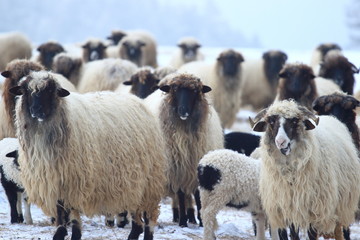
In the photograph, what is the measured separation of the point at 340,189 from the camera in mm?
8586

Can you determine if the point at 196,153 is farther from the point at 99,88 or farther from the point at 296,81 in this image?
the point at 99,88

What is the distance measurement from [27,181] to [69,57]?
7.91 metres

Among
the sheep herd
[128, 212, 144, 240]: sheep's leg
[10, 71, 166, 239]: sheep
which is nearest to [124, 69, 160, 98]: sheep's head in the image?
the sheep herd

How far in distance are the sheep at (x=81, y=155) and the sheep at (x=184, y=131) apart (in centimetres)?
128

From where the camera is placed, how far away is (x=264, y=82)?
21.7m

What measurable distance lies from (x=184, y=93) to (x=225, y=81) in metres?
6.63

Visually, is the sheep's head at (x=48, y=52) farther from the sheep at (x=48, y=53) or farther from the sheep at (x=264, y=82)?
the sheep at (x=264, y=82)

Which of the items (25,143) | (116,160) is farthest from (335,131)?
(25,143)

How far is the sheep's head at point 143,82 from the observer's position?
13703 millimetres

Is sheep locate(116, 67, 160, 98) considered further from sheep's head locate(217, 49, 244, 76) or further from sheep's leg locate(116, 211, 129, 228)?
sheep's head locate(217, 49, 244, 76)

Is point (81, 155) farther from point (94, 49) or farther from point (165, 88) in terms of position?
point (94, 49)

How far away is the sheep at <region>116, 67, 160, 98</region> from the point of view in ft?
45.0

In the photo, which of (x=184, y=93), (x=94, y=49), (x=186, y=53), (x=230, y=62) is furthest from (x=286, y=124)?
(x=186, y=53)

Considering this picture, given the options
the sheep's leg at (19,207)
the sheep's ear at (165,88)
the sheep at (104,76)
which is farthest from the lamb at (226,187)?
the sheep at (104,76)
